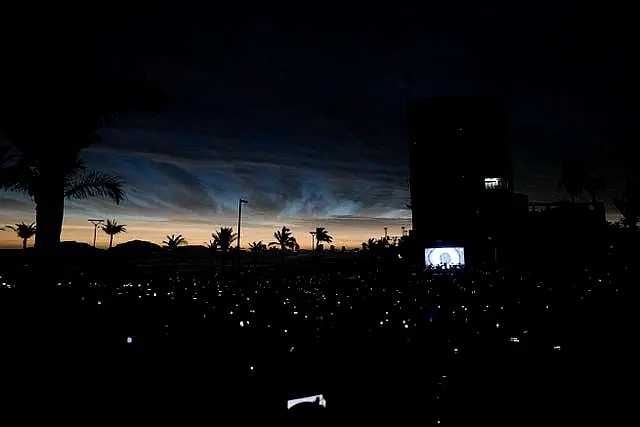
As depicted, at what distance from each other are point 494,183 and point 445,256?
35.8ft

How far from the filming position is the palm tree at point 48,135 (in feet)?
31.9

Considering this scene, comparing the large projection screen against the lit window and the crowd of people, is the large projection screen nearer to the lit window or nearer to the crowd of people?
the lit window

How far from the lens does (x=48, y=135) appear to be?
32.8ft

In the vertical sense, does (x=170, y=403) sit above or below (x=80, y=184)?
below

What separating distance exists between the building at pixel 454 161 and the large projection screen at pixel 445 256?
2055 millimetres

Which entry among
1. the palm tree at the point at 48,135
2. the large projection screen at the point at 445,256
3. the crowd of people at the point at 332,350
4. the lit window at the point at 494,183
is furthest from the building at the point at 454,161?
the palm tree at the point at 48,135

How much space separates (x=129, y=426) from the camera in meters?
4.75

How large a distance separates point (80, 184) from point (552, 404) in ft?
41.0

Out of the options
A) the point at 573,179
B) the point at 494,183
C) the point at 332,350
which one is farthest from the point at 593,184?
the point at 332,350

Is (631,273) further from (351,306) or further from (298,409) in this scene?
(298,409)

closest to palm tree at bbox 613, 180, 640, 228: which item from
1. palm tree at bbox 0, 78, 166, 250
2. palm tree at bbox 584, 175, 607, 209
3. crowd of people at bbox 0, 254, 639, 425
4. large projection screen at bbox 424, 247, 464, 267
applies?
palm tree at bbox 584, 175, 607, 209

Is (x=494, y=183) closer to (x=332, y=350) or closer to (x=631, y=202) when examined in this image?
(x=631, y=202)

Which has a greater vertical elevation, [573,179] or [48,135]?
[573,179]

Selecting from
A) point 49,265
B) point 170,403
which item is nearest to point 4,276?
point 49,265
